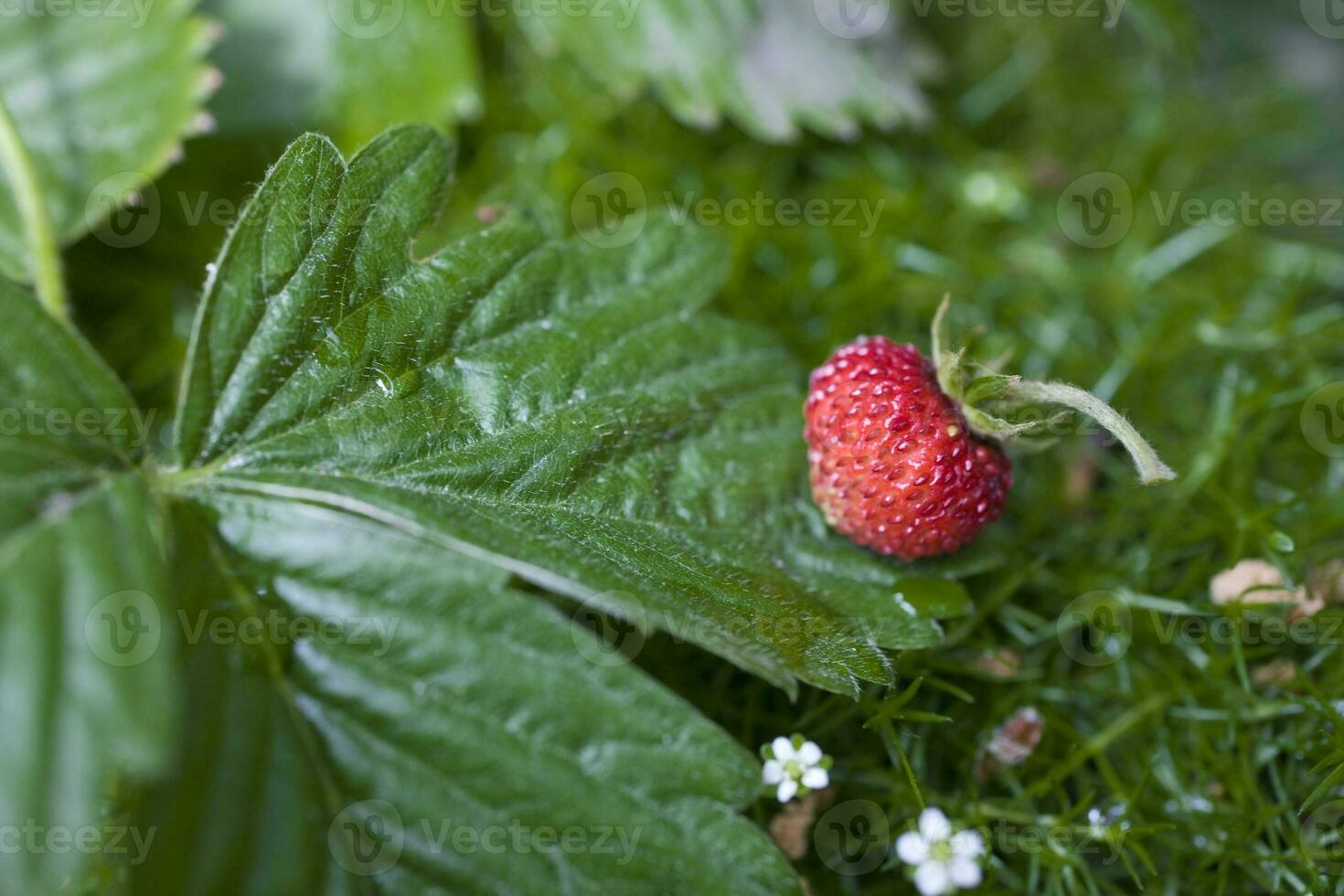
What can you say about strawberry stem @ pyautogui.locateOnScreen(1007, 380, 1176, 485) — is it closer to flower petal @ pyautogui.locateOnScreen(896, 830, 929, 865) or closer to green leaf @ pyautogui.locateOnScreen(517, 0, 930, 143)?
flower petal @ pyautogui.locateOnScreen(896, 830, 929, 865)

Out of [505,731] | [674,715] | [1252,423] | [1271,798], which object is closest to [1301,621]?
[1271,798]

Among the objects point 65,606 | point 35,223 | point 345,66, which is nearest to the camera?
point 65,606

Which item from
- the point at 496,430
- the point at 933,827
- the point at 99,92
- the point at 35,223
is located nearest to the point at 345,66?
the point at 99,92

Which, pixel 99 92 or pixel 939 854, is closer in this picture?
pixel 939 854

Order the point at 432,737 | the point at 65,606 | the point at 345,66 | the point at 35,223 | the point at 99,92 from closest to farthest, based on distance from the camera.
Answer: the point at 65,606 < the point at 432,737 < the point at 35,223 < the point at 99,92 < the point at 345,66

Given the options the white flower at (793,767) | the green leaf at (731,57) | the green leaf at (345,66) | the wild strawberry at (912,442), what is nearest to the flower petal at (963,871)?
the white flower at (793,767)

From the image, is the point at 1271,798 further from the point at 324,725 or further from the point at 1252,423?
the point at 324,725

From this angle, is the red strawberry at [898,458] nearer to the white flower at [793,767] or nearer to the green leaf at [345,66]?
the white flower at [793,767]

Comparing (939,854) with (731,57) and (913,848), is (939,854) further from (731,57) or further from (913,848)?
(731,57)
